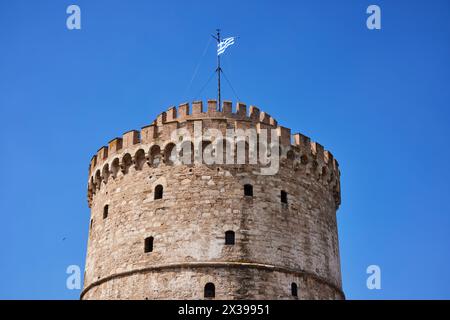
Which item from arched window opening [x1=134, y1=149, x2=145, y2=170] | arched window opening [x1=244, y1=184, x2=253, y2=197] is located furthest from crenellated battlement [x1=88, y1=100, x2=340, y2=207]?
arched window opening [x1=244, y1=184, x2=253, y2=197]

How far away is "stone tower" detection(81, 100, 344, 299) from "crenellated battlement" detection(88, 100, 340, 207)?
0.04m

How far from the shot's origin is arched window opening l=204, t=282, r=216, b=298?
20781 millimetres

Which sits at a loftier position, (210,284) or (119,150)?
(119,150)

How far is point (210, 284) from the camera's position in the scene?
68.5 ft

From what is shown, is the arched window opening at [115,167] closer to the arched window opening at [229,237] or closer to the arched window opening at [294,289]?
the arched window opening at [229,237]

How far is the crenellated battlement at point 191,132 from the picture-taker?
75.8 feet

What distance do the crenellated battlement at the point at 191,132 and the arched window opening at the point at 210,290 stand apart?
4455 mm

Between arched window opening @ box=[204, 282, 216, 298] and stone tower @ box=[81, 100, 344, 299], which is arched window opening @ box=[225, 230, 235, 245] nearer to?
stone tower @ box=[81, 100, 344, 299]

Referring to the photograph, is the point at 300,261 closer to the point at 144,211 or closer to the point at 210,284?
the point at 210,284

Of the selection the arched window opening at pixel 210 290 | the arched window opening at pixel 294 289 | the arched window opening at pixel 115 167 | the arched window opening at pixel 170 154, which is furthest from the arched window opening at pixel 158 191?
the arched window opening at pixel 294 289
